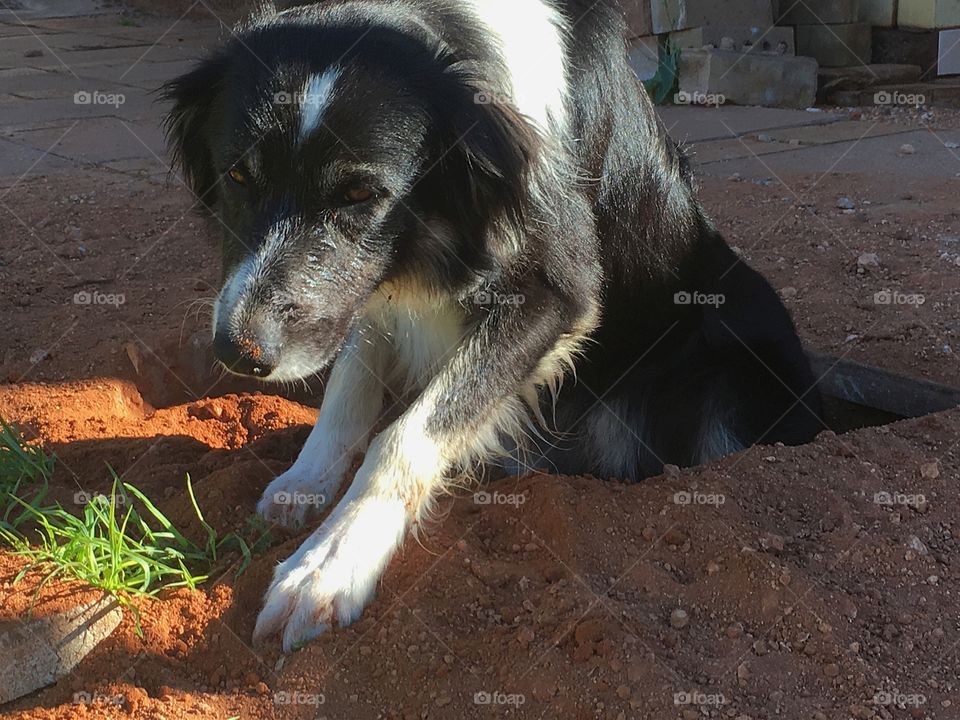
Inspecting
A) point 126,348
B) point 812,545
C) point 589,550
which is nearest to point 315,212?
point 589,550

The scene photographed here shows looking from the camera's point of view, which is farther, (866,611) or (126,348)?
(126,348)

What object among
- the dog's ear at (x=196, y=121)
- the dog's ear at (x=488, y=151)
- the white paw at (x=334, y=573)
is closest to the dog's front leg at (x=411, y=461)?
the white paw at (x=334, y=573)

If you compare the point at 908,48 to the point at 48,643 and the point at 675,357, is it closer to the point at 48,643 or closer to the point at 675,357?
the point at 675,357

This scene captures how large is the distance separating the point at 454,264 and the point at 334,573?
88cm

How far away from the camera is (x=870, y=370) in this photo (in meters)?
3.73

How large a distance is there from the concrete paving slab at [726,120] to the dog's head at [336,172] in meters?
4.58

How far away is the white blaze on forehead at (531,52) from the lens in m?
2.79

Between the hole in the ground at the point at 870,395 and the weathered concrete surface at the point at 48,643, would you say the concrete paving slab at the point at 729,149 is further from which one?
the weathered concrete surface at the point at 48,643

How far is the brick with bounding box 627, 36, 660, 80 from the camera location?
8156mm

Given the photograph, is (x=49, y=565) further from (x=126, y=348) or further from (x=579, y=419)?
(x=579, y=419)

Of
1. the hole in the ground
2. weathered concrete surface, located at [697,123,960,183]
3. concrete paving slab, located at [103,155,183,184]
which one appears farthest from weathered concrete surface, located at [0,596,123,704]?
weathered concrete surface, located at [697,123,960,183]

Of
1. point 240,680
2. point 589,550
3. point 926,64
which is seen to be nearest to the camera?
point 240,680

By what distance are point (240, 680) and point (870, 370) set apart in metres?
2.47

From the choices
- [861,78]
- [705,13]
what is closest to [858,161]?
[861,78]
